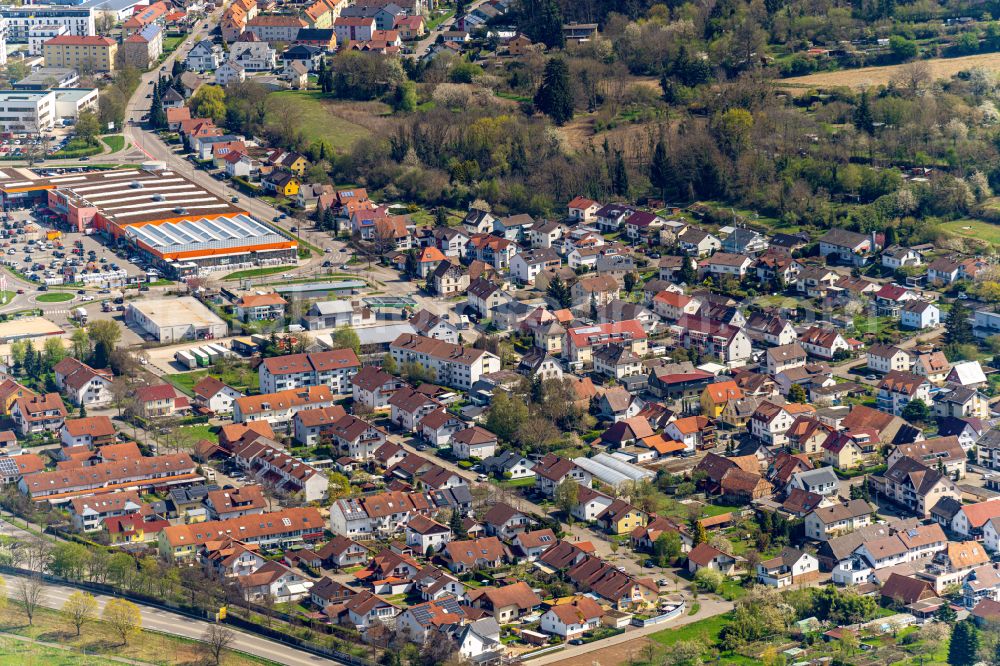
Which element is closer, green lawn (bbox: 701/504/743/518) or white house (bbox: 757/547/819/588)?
white house (bbox: 757/547/819/588)

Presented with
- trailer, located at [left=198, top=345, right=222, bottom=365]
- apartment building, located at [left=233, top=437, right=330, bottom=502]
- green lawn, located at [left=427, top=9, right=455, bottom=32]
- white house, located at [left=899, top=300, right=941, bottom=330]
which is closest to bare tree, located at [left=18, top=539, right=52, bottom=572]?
apartment building, located at [left=233, top=437, right=330, bottom=502]

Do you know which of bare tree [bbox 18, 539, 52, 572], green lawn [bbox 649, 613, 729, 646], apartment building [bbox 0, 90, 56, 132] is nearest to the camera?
green lawn [bbox 649, 613, 729, 646]

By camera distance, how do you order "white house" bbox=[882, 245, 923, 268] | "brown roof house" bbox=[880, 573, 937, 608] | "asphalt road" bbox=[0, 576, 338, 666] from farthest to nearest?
"white house" bbox=[882, 245, 923, 268] < "brown roof house" bbox=[880, 573, 937, 608] < "asphalt road" bbox=[0, 576, 338, 666]

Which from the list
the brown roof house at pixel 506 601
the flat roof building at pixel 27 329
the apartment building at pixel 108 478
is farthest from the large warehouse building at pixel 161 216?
the brown roof house at pixel 506 601

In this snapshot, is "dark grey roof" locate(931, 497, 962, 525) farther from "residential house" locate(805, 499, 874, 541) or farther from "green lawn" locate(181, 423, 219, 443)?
"green lawn" locate(181, 423, 219, 443)

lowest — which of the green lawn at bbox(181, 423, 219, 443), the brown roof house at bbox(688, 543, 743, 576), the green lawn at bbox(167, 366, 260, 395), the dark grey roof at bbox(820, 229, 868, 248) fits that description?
the green lawn at bbox(181, 423, 219, 443)

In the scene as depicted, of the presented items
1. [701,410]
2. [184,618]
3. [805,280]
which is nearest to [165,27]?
[805,280]

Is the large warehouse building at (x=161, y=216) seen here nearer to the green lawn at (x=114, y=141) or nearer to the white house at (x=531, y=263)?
the green lawn at (x=114, y=141)
